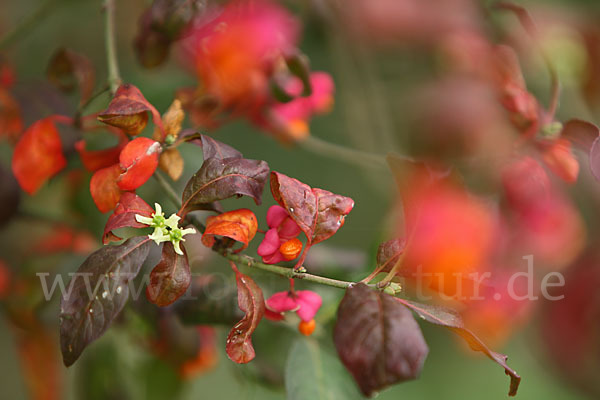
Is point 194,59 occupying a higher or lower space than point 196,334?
higher

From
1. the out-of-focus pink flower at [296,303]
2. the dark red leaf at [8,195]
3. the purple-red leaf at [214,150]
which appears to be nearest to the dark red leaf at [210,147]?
the purple-red leaf at [214,150]

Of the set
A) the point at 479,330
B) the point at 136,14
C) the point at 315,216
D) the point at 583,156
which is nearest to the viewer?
the point at 315,216

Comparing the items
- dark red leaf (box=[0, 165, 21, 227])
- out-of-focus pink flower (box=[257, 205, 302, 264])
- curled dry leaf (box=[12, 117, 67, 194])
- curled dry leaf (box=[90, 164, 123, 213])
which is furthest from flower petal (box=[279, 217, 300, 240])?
dark red leaf (box=[0, 165, 21, 227])

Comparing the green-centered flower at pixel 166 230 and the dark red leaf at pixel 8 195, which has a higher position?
the green-centered flower at pixel 166 230

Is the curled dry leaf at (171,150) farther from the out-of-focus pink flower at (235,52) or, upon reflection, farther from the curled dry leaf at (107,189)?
the out-of-focus pink flower at (235,52)

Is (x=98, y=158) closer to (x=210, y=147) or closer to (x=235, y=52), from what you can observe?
(x=210, y=147)

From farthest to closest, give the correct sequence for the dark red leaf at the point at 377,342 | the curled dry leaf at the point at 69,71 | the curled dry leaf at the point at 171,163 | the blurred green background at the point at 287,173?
1. the blurred green background at the point at 287,173
2. the curled dry leaf at the point at 69,71
3. the curled dry leaf at the point at 171,163
4. the dark red leaf at the point at 377,342

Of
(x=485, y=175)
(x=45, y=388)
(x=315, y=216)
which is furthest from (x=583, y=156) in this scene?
(x=45, y=388)

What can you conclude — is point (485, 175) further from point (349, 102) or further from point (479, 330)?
point (349, 102)

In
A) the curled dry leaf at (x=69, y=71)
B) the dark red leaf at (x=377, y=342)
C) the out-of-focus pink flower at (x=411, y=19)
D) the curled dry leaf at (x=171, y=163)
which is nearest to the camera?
the dark red leaf at (x=377, y=342)
